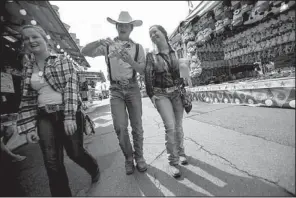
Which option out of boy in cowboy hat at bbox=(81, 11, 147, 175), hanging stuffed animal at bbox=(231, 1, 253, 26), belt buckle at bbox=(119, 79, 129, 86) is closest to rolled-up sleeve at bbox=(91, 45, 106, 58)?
boy in cowboy hat at bbox=(81, 11, 147, 175)

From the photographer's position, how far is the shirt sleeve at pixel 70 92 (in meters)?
1.66

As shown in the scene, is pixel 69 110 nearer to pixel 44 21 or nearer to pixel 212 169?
pixel 212 169

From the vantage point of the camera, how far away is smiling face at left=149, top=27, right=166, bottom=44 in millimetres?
2137

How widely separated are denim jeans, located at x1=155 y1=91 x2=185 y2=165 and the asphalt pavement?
0.25 meters

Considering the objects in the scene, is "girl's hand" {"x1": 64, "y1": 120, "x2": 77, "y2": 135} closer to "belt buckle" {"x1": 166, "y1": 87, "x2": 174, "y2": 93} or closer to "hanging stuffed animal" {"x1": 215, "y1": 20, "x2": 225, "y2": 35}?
"belt buckle" {"x1": 166, "y1": 87, "x2": 174, "y2": 93}

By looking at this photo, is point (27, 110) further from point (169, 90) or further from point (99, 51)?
point (169, 90)

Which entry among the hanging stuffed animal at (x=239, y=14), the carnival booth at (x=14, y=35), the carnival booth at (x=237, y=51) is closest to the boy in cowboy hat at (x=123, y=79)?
the carnival booth at (x=14, y=35)

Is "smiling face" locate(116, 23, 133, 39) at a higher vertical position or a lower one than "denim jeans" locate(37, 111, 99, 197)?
higher

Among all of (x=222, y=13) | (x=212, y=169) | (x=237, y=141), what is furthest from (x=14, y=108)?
(x=222, y=13)

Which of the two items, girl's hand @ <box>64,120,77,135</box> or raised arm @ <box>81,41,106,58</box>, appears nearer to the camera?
girl's hand @ <box>64,120,77,135</box>

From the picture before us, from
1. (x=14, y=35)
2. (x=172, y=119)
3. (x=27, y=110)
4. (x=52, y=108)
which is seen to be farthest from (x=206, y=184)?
(x=14, y=35)

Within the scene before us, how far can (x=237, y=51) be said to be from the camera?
7973 mm

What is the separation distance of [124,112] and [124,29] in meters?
1.09

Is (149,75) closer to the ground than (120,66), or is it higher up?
closer to the ground
